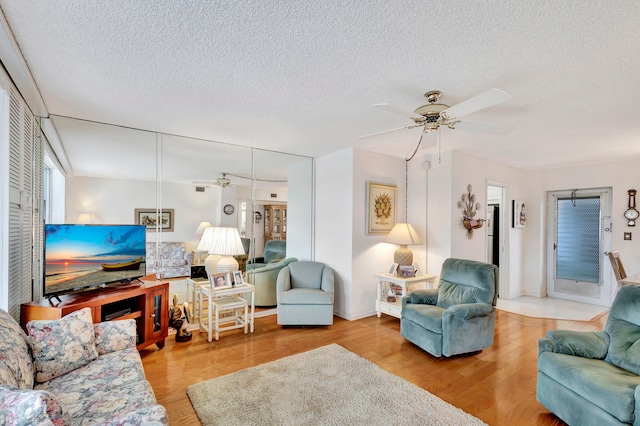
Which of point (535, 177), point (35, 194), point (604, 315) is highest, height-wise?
point (535, 177)

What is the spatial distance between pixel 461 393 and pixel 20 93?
4.15 meters

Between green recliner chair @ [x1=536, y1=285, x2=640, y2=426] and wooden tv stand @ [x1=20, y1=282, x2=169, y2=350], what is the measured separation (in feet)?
11.2

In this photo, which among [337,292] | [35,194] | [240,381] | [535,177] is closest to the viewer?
[240,381]

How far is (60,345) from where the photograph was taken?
6.16ft

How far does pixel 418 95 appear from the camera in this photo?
95.0 inches

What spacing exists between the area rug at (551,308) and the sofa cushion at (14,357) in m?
5.44

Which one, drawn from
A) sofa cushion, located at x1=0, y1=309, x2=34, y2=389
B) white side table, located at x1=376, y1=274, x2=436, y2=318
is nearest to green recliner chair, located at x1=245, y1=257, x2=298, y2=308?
white side table, located at x1=376, y1=274, x2=436, y2=318

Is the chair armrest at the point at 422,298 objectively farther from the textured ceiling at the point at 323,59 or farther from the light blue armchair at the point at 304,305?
the textured ceiling at the point at 323,59

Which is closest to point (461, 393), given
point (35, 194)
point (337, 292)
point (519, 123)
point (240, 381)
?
point (240, 381)

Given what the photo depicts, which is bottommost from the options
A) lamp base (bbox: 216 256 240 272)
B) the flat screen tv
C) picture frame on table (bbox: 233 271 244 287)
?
picture frame on table (bbox: 233 271 244 287)

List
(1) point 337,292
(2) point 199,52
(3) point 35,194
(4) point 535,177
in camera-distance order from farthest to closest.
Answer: (4) point 535,177 → (1) point 337,292 → (3) point 35,194 → (2) point 199,52

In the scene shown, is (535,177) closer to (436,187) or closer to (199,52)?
(436,187)

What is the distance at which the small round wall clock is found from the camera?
15.1 ft

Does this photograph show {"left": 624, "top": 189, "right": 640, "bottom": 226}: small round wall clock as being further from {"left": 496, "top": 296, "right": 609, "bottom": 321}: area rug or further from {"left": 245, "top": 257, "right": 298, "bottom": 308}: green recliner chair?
{"left": 245, "top": 257, "right": 298, "bottom": 308}: green recliner chair
